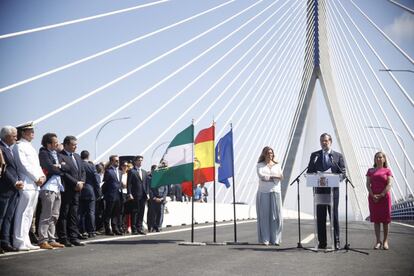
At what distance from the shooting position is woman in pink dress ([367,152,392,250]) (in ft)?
32.3

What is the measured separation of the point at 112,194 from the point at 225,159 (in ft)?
7.97

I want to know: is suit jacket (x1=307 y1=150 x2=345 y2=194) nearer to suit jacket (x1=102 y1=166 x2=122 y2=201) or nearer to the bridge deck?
the bridge deck

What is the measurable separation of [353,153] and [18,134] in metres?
25.4

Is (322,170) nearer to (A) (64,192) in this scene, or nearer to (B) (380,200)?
(B) (380,200)

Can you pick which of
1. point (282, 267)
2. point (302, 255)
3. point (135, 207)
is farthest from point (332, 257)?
point (135, 207)

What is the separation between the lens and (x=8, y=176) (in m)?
8.23

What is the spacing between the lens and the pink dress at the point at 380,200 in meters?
9.85

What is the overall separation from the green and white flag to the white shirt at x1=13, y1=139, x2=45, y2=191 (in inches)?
111

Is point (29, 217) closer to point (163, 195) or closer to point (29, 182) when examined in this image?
point (29, 182)

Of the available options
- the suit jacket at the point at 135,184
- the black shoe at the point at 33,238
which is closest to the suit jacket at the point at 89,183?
the suit jacket at the point at 135,184

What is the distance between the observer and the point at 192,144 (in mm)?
11008

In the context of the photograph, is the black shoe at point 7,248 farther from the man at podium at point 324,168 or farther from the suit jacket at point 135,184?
the suit jacket at point 135,184

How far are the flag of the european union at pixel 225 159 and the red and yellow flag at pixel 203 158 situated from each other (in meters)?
0.37

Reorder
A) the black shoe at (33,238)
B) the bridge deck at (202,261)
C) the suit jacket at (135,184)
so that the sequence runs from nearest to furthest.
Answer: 1. the bridge deck at (202,261)
2. the black shoe at (33,238)
3. the suit jacket at (135,184)
